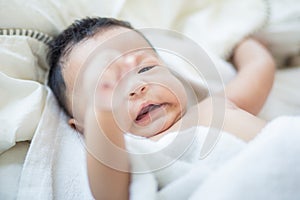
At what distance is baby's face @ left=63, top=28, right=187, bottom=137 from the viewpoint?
623mm

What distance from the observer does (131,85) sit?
0.66 meters

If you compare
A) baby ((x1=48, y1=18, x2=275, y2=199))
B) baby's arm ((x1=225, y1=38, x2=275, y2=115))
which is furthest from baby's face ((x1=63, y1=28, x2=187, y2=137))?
baby's arm ((x1=225, y1=38, x2=275, y2=115))

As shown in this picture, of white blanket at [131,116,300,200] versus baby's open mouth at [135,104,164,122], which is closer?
white blanket at [131,116,300,200]

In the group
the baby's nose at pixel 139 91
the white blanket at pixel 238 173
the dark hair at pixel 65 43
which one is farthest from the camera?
the dark hair at pixel 65 43

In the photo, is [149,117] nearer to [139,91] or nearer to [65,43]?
[139,91]

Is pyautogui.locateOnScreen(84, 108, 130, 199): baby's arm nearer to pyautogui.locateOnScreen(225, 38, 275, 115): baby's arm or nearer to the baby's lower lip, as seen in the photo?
the baby's lower lip

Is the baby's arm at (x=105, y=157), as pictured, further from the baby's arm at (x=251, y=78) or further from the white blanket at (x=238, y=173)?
the baby's arm at (x=251, y=78)

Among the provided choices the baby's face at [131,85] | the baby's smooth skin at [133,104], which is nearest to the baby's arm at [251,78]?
the baby's smooth skin at [133,104]

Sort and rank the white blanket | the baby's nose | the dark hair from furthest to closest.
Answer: the dark hair
the baby's nose
the white blanket

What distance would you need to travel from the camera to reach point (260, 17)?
3.24ft

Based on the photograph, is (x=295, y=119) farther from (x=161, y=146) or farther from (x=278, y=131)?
(x=161, y=146)

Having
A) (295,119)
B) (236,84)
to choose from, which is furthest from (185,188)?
(236,84)

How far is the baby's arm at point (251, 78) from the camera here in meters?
0.82

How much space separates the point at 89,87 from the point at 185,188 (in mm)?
206
